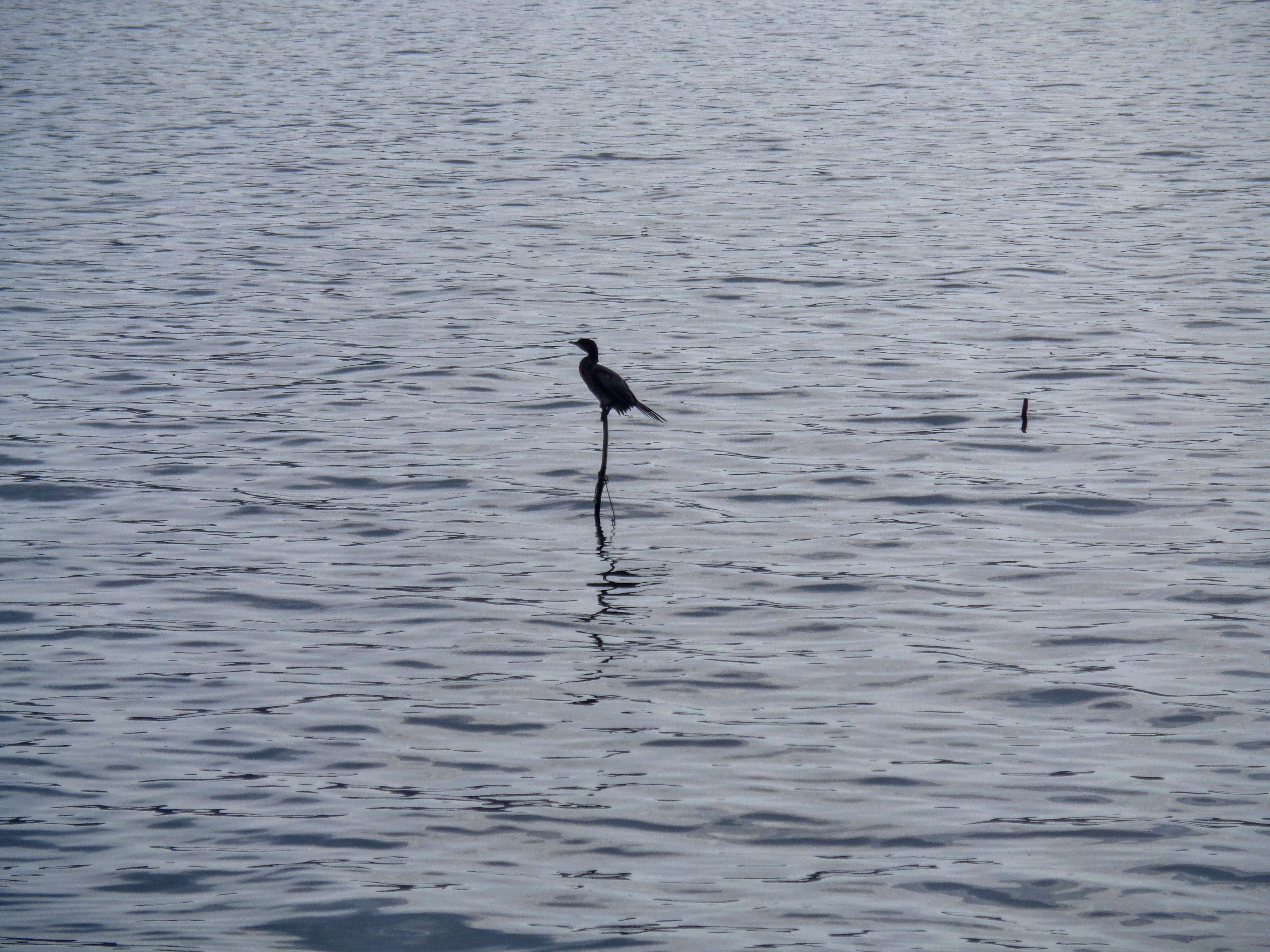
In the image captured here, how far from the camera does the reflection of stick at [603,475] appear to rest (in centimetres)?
1303

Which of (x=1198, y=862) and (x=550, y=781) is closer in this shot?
(x=1198, y=862)

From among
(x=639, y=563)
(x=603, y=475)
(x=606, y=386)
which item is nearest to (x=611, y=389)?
(x=606, y=386)

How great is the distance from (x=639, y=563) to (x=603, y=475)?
3.26 ft

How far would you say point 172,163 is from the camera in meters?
35.2

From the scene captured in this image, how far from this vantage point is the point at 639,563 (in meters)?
13.2

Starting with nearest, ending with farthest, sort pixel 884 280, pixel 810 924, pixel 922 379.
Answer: pixel 810 924
pixel 922 379
pixel 884 280

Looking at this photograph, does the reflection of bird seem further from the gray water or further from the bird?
the gray water

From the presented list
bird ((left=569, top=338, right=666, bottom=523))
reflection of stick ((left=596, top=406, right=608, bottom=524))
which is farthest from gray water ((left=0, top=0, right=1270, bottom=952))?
bird ((left=569, top=338, right=666, bottom=523))

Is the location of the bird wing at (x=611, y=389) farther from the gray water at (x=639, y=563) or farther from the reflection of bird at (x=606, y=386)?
the gray water at (x=639, y=563)

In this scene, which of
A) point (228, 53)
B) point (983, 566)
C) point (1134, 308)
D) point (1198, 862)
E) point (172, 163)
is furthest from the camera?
point (228, 53)

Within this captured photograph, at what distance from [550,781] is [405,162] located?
28.7m

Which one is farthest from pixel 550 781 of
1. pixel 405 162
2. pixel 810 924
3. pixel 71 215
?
pixel 405 162

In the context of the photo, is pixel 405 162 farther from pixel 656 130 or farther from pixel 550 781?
pixel 550 781

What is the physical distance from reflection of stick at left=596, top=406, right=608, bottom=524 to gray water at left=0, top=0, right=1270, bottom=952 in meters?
0.29
